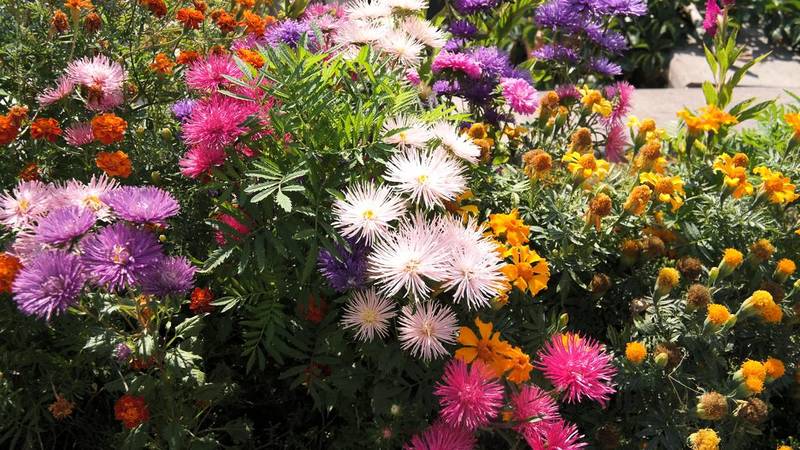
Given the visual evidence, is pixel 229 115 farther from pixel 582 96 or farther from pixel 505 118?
pixel 582 96

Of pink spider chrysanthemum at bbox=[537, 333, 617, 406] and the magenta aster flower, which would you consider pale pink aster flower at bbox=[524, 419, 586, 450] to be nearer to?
pink spider chrysanthemum at bbox=[537, 333, 617, 406]

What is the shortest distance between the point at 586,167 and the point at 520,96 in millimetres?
410

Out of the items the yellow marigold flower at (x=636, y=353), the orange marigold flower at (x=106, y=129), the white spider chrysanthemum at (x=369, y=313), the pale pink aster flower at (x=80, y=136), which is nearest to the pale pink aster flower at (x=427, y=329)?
the white spider chrysanthemum at (x=369, y=313)

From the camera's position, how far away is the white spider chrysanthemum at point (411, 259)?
4.43ft

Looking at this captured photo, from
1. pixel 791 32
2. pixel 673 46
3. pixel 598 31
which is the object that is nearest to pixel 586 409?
pixel 598 31

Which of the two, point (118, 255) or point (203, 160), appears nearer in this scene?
point (118, 255)

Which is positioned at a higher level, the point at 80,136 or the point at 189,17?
the point at 189,17

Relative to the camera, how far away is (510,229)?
5.48 ft

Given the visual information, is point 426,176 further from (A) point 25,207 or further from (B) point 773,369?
(B) point 773,369

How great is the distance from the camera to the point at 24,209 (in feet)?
4.75

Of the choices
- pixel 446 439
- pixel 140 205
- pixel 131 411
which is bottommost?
pixel 131 411

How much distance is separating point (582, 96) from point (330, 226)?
1190 mm

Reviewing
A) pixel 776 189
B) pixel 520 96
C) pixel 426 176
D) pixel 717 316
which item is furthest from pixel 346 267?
pixel 776 189

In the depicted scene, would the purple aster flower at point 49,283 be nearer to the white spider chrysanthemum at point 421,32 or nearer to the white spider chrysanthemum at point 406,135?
the white spider chrysanthemum at point 406,135
